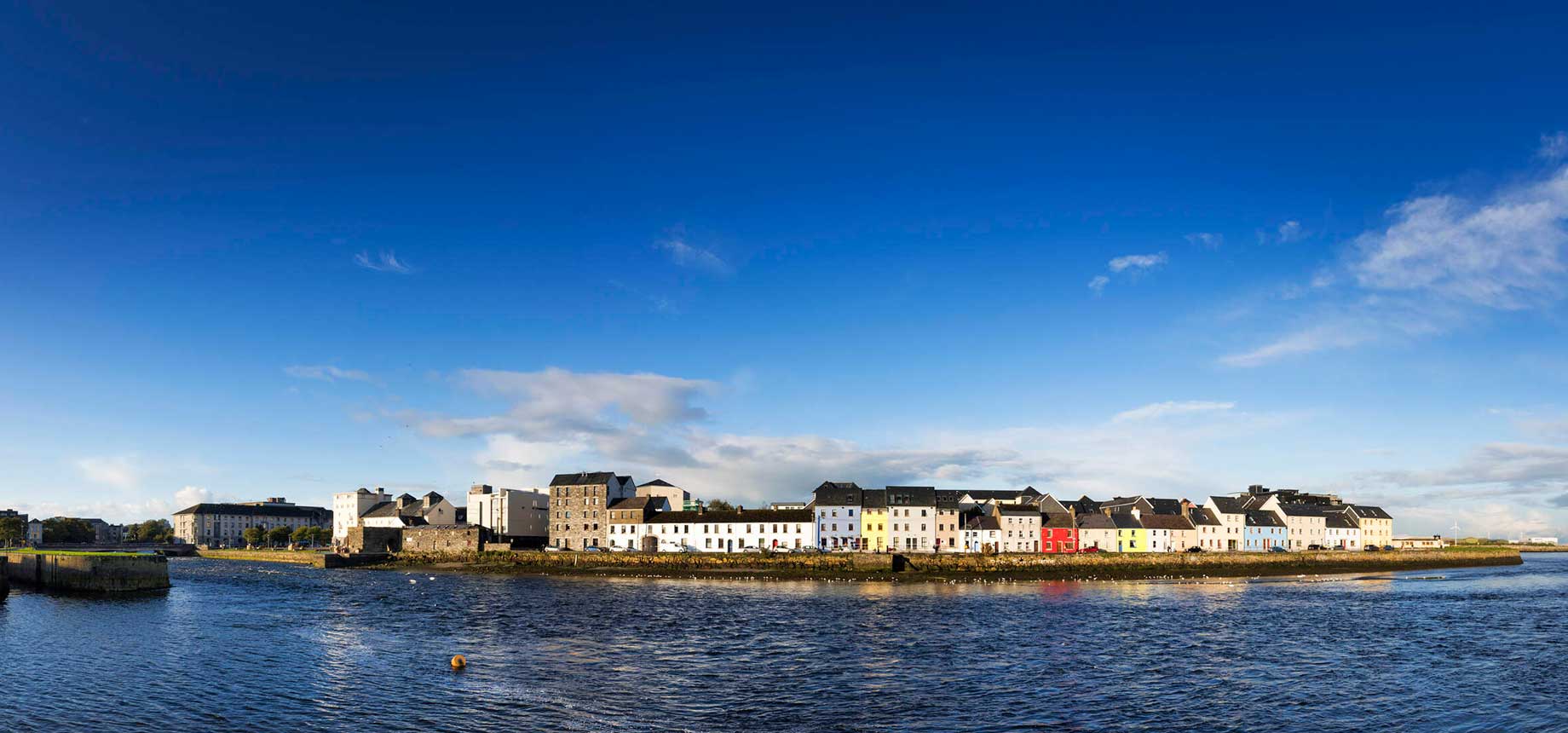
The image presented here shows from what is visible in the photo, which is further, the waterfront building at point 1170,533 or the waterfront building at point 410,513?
the waterfront building at point 410,513

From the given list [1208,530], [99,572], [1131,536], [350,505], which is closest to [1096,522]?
[1131,536]

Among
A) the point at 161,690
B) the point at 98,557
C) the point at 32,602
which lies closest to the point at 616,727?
the point at 161,690

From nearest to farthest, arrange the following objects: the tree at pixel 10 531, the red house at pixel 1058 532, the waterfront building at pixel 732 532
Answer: the waterfront building at pixel 732 532 < the red house at pixel 1058 532 < the tree at pixel 10 531

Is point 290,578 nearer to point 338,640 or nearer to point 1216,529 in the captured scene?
point 338,640

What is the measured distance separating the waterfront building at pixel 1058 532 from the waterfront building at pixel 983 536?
5.53 metres

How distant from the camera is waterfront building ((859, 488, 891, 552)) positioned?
109375 millimetres

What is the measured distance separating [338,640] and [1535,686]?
4666 centimetres

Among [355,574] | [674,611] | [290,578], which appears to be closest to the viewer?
[674,611]

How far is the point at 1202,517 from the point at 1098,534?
1663 centimetres

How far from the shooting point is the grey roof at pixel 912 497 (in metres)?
→ 110

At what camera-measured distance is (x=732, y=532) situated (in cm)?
10900

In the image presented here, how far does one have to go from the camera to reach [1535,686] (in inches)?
1308

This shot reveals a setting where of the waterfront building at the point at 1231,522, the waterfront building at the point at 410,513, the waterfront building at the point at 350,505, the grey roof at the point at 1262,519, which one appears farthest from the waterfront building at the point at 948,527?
the waterfront building at the point at 350,505

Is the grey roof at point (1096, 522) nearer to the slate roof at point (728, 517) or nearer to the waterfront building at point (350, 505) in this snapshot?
the slate roof at point (728, 517)
